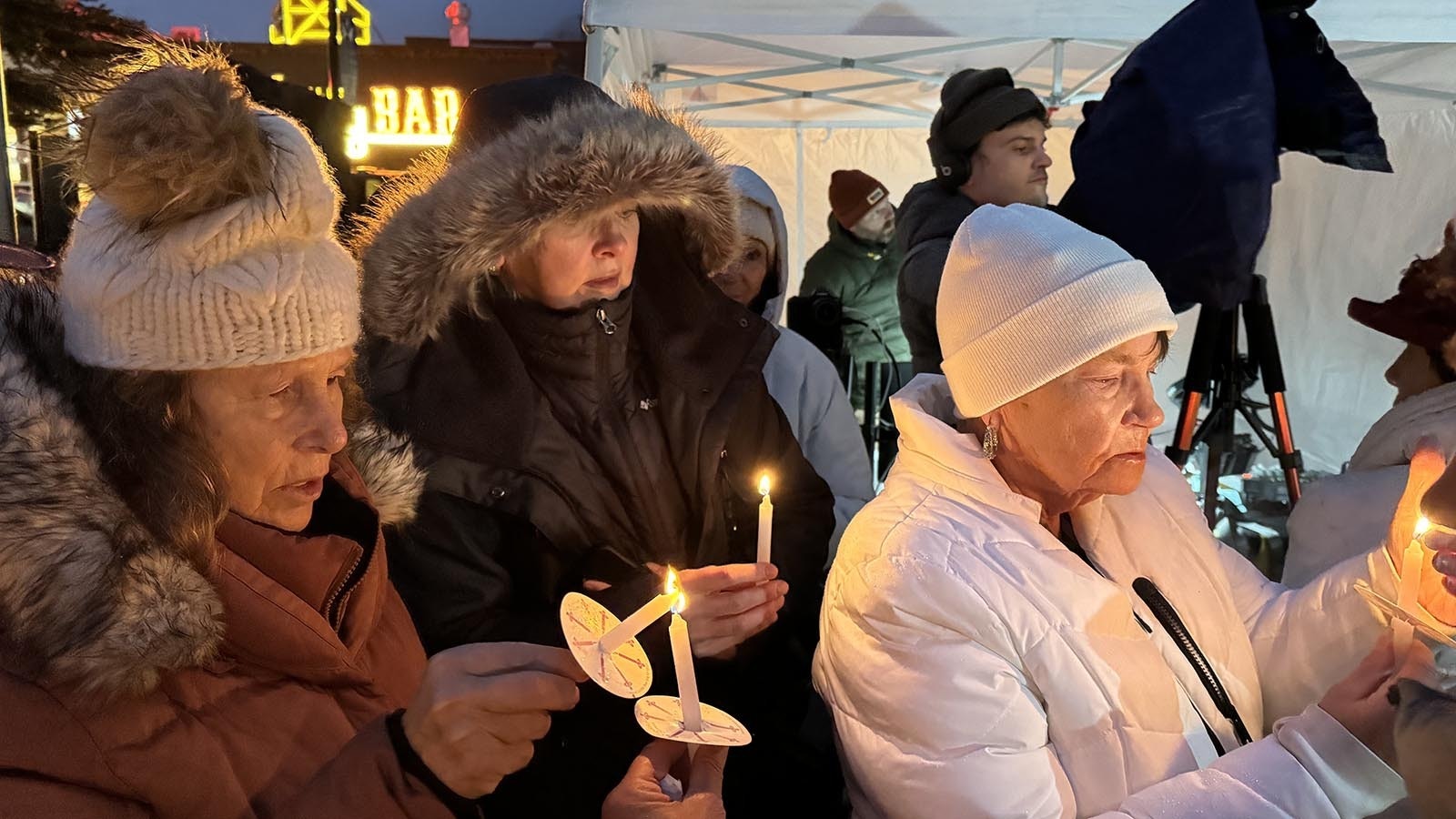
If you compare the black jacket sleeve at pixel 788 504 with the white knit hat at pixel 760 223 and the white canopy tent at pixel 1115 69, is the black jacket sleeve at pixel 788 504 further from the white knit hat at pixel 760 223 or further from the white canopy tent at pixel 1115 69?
the white canopy tent at pixel 1115 69

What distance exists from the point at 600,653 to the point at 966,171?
2610 mm

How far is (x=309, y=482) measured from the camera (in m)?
1.26

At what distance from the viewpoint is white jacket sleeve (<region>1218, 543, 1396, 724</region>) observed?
1595mm

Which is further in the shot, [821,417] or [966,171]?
[966,171]

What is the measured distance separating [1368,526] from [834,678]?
3.78 ft

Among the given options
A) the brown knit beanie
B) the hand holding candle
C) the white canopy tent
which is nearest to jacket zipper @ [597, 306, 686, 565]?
the hand holding candle

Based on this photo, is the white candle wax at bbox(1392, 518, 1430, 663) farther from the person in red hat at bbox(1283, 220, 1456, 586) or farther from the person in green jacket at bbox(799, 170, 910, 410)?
the person in green jacket at bbox(799, 170, 910, 410)

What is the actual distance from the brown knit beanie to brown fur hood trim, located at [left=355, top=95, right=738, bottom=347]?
60.9 inches

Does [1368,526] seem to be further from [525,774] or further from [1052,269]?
[525,774]

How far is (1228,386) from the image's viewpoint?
327 centimetres

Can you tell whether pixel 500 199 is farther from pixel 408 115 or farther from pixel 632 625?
pixel 408 115

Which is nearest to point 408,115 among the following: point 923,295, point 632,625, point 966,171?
point 966,171

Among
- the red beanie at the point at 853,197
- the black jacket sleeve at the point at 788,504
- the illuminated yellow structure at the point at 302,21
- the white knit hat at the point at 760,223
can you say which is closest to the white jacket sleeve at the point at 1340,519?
the black jacket sleeve at the point at 788,504

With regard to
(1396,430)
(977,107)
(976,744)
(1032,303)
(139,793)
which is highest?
(977,107)
